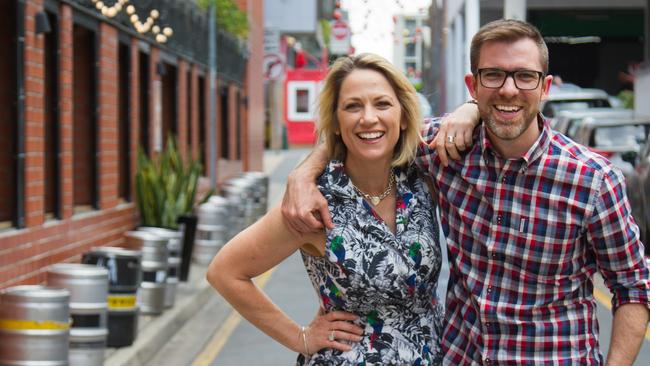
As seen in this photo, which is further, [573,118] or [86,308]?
[573,118]

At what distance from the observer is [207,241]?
1541 cm

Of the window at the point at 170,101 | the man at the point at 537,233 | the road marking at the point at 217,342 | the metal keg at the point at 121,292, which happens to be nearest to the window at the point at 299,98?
the window at the point at 170,101

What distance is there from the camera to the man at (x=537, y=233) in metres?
3.57

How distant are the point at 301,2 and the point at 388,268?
A: 161 ft

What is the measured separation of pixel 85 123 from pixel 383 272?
416 inches

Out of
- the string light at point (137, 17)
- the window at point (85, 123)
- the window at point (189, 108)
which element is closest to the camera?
the window at point (85, 123)

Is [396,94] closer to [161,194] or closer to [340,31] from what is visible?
[161,194]

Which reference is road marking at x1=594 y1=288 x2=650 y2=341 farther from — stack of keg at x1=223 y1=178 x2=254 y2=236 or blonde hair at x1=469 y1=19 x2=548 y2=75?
blonde hair at x1=469 y1=19 x2=548 y2=75

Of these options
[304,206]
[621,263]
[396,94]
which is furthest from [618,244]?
[304,206]

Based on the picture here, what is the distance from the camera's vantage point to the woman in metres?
3.76

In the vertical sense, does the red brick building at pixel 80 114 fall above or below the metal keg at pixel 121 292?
above

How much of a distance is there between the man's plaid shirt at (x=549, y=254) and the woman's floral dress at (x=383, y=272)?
0.59 feet

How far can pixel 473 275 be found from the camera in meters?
3.71

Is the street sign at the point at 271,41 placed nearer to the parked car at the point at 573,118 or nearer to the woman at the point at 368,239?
the parked car at the point at 573,118
